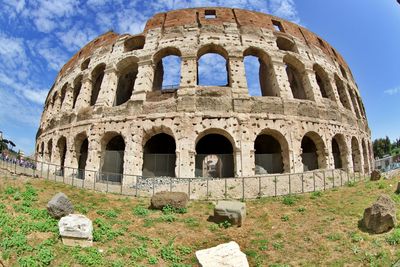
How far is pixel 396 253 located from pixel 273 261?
281 centimetres

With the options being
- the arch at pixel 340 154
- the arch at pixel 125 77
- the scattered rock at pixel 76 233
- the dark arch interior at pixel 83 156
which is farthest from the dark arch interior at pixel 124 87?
the arch at pixel 340 154

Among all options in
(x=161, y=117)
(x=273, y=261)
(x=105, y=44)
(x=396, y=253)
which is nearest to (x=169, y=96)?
(x=161, y=117)

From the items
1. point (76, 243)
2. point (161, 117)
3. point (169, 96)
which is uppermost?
A: point (169, 96)

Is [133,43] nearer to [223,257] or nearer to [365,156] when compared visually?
[223,257]

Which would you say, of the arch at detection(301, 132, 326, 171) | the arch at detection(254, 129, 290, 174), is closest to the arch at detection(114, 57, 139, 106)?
the arch at detection(254, 129, 290, 174)

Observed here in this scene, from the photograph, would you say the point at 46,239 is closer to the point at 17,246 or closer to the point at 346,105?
the point at 17,246

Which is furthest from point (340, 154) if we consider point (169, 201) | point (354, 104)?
point (169, 201)

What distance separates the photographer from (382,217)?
24.0 ft

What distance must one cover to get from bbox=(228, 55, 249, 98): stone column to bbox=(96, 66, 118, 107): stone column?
7.94 meters

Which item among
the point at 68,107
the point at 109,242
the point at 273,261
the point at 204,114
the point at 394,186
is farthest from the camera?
the point at 68,107

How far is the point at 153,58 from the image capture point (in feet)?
59.5

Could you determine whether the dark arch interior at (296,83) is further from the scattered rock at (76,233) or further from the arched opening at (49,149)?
the arched opening at (49,149)

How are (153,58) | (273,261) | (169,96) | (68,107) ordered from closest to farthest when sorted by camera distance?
(273,261)
(169,96)
(153,58)
(68,107)

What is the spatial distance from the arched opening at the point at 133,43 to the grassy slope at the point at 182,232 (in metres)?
12.4
